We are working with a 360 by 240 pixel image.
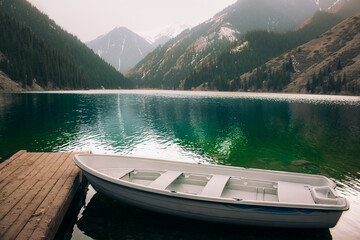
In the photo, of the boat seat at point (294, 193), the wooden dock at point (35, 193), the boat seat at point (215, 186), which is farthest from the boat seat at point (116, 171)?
the boat seat at point (294, 193)

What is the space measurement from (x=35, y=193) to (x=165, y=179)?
6.12m

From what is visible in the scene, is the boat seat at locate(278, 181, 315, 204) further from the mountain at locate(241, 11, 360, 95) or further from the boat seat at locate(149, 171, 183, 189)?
the mountain at locate(241, 11, 360, 95)

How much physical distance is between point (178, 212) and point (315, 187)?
256 inches

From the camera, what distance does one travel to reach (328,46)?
7407 inches

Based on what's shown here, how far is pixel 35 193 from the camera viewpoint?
1062 cm

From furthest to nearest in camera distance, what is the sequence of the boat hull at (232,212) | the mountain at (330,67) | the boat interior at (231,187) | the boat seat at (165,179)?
Result: the mountain at (330,67), the boat seat at (165,179), the boat interior at (231,187), the boat hull at (232,212)

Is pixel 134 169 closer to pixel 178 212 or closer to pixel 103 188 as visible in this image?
pixel 103 188

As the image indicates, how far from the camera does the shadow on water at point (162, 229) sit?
1015 cm

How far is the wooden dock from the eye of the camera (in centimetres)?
816

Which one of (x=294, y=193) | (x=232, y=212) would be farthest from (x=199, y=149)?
(x=232, y=212)

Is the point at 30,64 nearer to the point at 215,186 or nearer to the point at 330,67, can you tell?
the point at 215,186

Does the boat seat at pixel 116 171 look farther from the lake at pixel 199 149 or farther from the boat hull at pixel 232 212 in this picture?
the boat hull at pixel 232 212

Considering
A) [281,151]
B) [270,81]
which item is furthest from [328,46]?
[281,151]

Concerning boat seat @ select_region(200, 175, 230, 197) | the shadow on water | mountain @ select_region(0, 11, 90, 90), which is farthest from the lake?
mountain @ select_region(0, 11, 90, 90)
